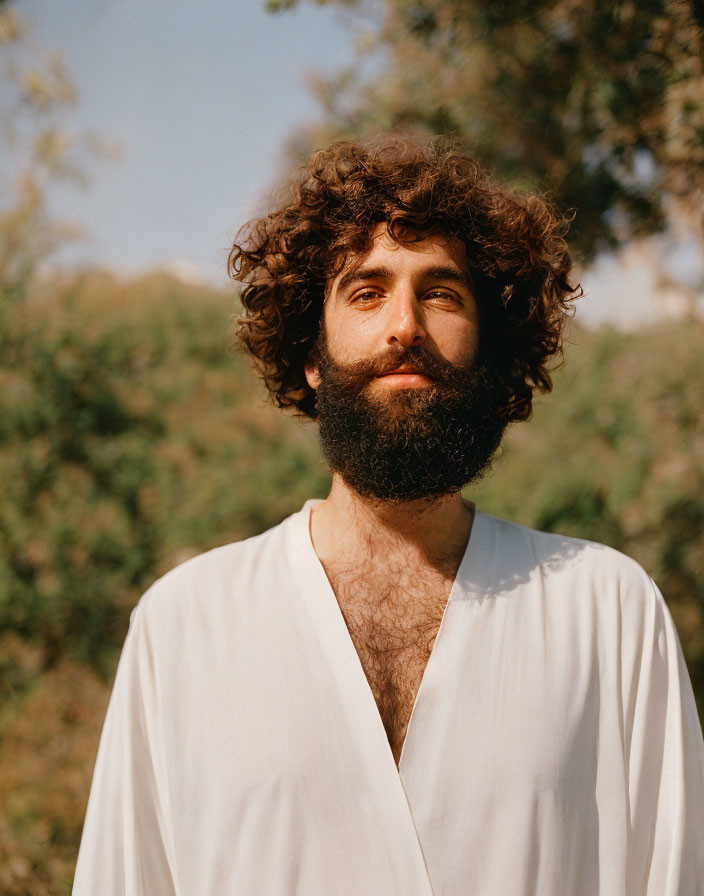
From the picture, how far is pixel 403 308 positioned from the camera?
5.86 feet

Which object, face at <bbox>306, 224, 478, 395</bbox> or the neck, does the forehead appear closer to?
face at <bbox>306, 224, 478, 395</bbox>

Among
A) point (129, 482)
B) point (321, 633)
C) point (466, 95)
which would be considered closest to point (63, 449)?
point (129, 482)

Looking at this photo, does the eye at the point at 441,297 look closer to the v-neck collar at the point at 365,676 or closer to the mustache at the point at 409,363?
the mustache at the point at 409,363

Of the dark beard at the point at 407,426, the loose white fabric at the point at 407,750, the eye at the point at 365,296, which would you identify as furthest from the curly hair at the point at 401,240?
the loose white fabric at the point at 407,750

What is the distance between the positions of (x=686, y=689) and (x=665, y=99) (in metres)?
2.78

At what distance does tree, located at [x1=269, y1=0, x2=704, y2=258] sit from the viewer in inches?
127

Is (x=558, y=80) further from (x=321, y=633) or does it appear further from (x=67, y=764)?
(x=67, y=764)

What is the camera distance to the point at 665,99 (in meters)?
3.42

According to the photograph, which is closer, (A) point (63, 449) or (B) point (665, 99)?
(B) point (665, 99)

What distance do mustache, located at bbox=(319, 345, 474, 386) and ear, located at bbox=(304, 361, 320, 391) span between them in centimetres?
25

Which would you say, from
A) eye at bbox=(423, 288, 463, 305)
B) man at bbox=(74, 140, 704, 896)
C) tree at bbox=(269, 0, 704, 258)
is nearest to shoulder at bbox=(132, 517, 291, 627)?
man at bbox=(74, 140, 704, 896)

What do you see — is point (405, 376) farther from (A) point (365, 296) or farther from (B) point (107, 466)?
(B) point (107, 466)

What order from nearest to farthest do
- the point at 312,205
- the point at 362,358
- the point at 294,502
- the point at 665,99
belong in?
the point at 362,358
the point at 312,205
the point at 665,99
the point at 294,502

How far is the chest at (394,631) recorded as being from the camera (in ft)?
5.47
